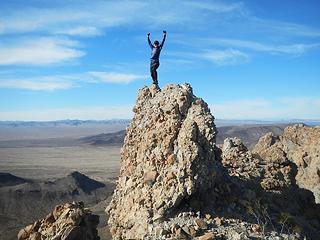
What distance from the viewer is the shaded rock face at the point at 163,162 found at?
1163cm

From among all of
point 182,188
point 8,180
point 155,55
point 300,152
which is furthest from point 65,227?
point 8,180

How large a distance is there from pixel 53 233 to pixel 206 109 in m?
5.15

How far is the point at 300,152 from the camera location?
891 inches

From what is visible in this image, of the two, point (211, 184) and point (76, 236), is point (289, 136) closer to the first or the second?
point (211, 184)

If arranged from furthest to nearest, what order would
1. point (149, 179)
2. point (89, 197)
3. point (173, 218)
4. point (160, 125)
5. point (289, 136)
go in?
point (89, 197) < point (289, 136) < point (160, 125) < point (149, 179) < point (173, 218)

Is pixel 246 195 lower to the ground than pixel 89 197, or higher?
higher

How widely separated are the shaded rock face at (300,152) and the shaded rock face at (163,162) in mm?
8233

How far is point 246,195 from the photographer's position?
13.5m

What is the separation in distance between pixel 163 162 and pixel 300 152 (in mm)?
12216

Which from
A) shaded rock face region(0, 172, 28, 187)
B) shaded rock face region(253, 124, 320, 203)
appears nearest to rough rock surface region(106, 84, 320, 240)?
shaded rock face region(253, 124, 320, 203)

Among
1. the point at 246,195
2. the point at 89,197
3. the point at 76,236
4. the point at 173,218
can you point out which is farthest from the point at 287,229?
the point at 89,197

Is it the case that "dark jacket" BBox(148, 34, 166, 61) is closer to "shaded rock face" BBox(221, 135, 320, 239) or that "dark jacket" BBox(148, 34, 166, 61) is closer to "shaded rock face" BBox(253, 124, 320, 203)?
"shaded rock face" BBox(221, 135, 320, 239)

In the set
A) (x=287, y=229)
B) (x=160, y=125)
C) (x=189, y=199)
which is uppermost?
(x=160, y=125)

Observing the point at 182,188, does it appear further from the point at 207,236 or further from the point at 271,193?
the point at 271,193
